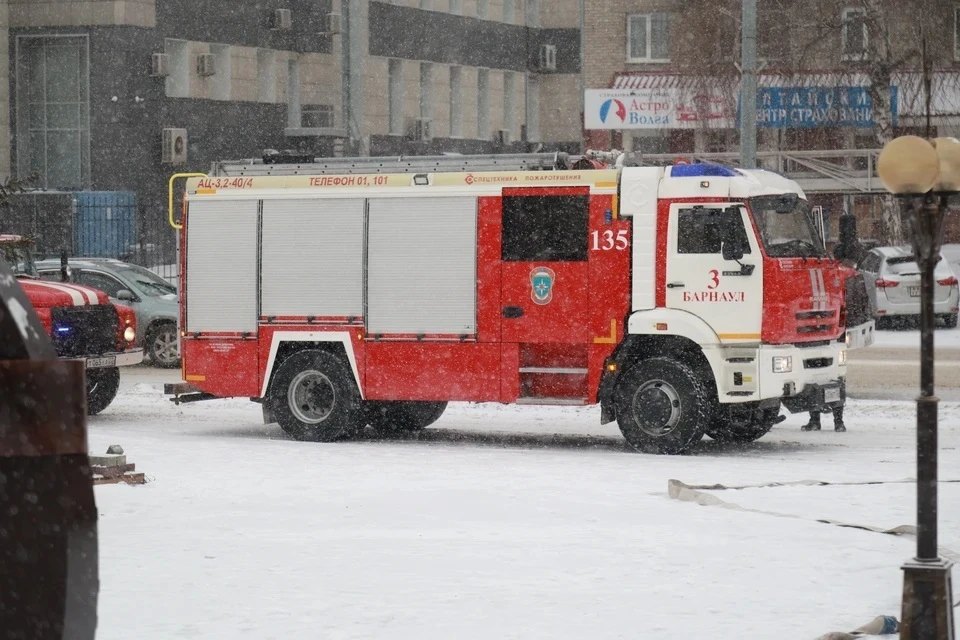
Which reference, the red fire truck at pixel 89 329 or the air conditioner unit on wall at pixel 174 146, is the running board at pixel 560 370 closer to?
the red fire truck at pixel 89 329

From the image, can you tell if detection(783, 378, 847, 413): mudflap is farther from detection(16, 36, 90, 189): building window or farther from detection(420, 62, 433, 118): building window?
detection(420, 62, 433, 118): building window

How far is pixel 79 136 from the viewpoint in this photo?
1609 inches

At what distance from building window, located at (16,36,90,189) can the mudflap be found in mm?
27853

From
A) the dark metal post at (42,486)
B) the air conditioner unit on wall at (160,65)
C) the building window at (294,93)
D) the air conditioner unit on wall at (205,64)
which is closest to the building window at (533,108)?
the building window at (294,93)

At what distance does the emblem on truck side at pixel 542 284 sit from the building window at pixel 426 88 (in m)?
36.6

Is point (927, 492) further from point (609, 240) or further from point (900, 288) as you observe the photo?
point (900, 288)

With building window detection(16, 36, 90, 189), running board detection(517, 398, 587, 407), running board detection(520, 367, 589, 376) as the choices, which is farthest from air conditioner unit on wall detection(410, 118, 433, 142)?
running board detection(517, 398, 587, 407)

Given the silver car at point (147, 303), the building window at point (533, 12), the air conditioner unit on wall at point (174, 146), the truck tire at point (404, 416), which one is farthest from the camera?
the building window at point (533, 12)

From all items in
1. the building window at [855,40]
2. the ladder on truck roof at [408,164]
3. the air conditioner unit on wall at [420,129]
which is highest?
the building window at [855,40]

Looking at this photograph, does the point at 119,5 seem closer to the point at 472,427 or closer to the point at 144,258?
the point at 144,258

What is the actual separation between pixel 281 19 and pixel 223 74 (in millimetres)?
2217

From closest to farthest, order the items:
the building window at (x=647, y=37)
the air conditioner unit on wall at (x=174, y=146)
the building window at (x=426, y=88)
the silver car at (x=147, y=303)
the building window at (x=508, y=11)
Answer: the silver car at (x=147, y=303)
the air conditioner unit on wall at (x=174, y=146)
the building window at (x=426, y=88)
the building window at (x=647, y=37)
the building window at (x=508, y=11)

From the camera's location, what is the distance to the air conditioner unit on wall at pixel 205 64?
42094 millimetres

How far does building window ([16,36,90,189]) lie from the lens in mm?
40719
